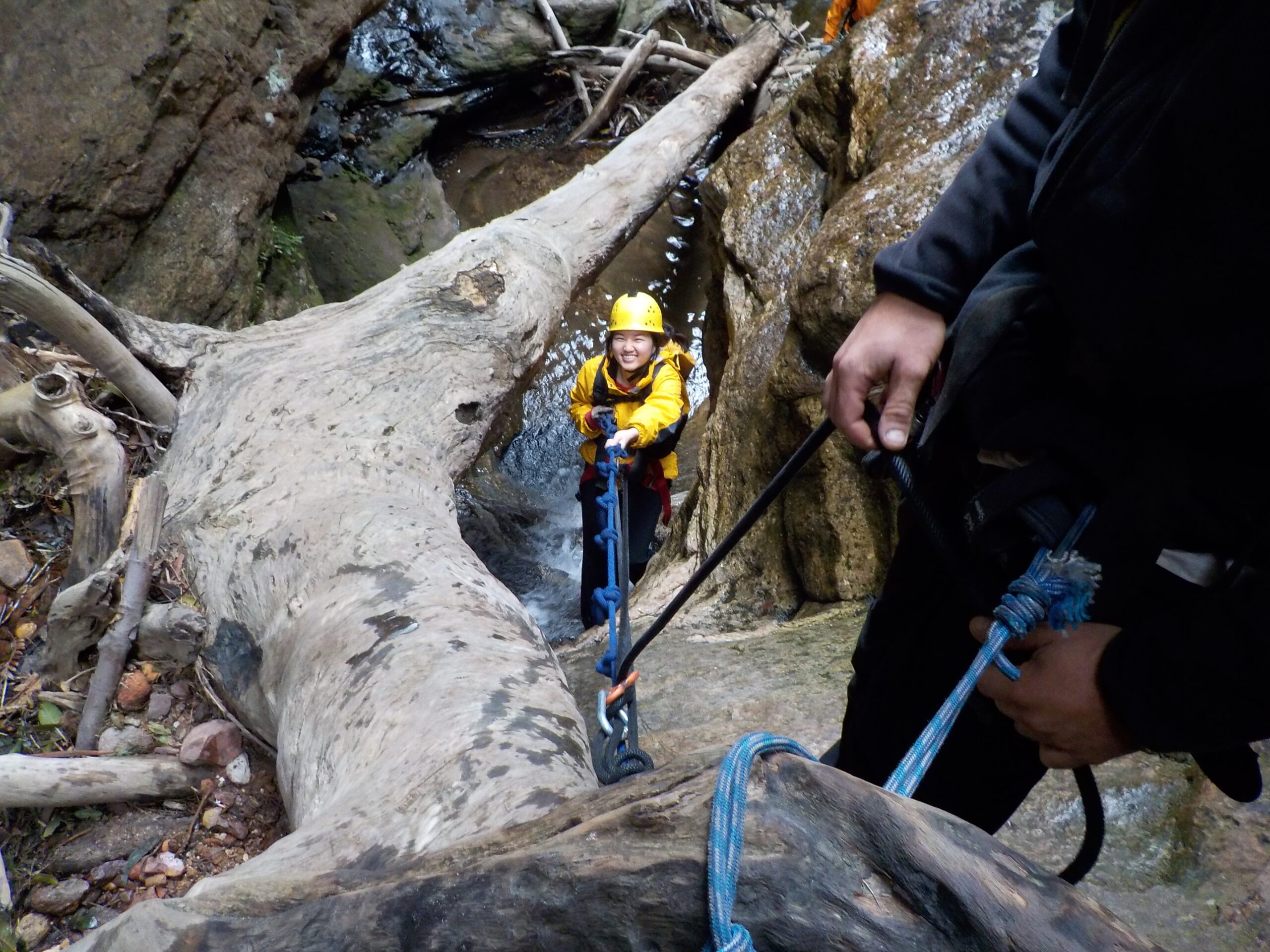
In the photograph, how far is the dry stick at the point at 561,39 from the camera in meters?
9.38

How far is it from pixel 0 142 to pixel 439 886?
4.70 meters

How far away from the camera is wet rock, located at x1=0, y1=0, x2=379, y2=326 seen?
13.7 ft

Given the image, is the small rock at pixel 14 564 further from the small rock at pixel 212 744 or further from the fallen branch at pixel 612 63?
the fallen branch at pixel 612 63

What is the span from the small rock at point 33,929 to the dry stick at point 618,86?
9.00 m

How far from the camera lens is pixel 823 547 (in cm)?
342

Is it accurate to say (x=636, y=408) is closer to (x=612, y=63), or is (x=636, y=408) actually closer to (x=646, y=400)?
(x=646, y=400)

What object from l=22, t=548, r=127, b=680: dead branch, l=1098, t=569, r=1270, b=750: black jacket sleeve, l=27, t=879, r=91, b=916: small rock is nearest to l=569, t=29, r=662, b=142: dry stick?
l=22, t=548, r=127, b=680: dead branch

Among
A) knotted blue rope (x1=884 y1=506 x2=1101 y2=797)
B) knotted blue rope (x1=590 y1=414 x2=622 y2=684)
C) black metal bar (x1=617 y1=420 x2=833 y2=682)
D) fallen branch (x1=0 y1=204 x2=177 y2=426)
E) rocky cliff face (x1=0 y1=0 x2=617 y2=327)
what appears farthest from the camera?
rocky cliff face (x1=0 y1=0 x2=617 y2=327)

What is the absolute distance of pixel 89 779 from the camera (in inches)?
82.9

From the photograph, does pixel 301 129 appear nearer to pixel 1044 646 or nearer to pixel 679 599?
pixel 679 599

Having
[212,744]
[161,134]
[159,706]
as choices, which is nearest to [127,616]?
[159,706]

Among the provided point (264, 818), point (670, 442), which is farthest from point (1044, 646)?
point (670, 442)

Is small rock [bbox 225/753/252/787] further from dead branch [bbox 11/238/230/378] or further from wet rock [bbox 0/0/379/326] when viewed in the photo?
wet rock [bbox 0/0/379/326]

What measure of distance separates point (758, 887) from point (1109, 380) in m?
0.70
